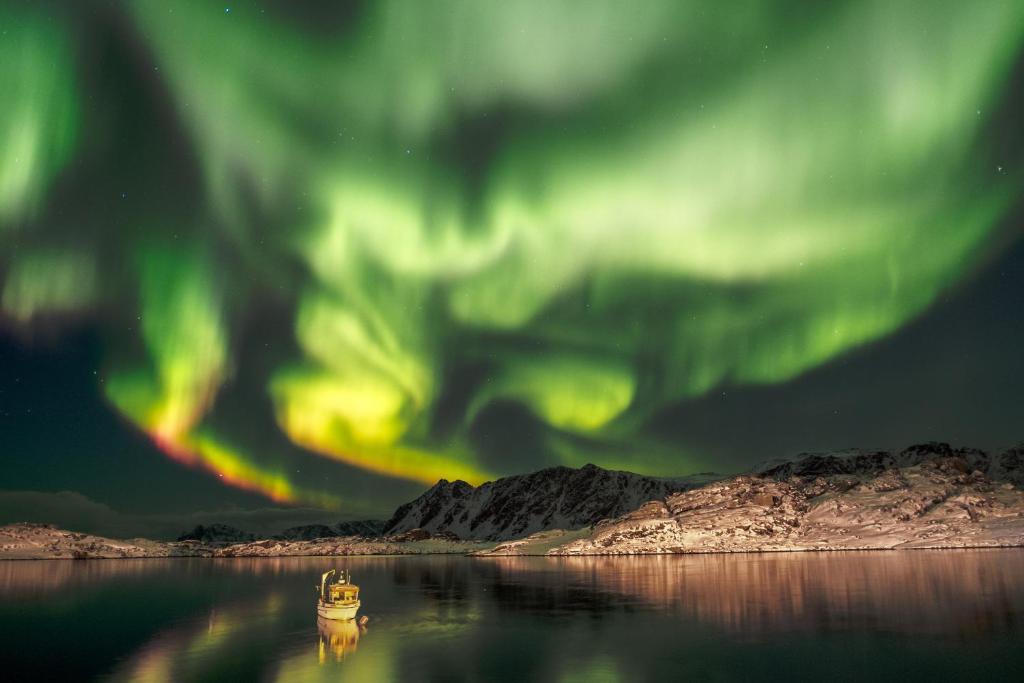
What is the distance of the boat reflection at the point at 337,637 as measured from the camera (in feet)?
212

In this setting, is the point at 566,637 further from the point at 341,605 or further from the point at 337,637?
the point at 341,605

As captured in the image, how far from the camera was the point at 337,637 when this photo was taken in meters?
75.7

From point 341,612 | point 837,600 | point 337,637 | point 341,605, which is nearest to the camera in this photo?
point 337,637

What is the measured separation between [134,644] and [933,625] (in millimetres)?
89231

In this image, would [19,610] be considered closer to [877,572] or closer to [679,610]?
[679,610]

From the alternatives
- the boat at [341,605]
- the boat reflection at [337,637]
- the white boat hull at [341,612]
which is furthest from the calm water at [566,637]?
the boat at [341,605]

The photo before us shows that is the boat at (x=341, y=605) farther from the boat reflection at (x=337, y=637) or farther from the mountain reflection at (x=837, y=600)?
the mountain reflection at (x=837, y=600)

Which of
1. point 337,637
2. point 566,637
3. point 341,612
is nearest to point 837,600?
point 566,637

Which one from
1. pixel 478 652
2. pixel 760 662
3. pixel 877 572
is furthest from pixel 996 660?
pixel 877 572

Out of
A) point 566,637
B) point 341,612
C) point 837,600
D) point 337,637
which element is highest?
point 837,600

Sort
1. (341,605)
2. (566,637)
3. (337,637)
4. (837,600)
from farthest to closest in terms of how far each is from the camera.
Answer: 1. (837,600)
2. (341,605)
3. (337,637)
4. (566,637)

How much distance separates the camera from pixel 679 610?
9425 centimetres

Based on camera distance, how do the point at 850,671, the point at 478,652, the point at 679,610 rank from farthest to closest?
the point at 679,610, the point at 478,652, the point at 850,671

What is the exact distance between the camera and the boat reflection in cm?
6453
